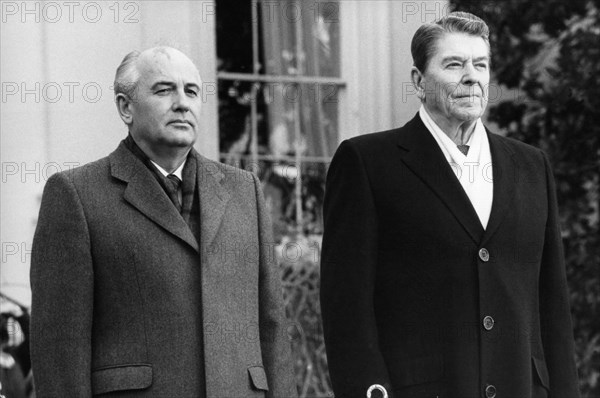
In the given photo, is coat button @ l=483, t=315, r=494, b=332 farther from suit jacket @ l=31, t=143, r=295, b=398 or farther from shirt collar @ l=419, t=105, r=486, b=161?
suit jacket @ l=31, t=143, r=295, b=398

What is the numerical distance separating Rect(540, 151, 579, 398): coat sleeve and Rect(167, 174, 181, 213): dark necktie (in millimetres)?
1268

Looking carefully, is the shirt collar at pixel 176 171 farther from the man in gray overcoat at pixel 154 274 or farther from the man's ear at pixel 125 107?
the man's ear at pixel 125 107

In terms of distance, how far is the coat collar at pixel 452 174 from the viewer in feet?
15.4

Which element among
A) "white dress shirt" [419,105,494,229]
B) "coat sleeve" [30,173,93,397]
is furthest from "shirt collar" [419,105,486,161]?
"coat sleeve" [30,173,93,397]

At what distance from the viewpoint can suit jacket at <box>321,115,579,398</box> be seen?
4617 mm

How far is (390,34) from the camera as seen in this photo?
8430 mm

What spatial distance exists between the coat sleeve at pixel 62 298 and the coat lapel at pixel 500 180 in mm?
1299

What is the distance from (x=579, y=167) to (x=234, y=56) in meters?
2.05

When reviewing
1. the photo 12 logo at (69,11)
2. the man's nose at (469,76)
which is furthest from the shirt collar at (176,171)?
the photo 12 logo at (69,11)

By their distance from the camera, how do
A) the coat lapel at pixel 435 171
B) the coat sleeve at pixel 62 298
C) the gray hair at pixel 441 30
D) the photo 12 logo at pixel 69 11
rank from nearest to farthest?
the coat sleeve at pixel 62 298 → the coat lapel at pixel 435 171 → the gray hair at pixel 441 30 → the photo 12 logo at pixel 69 11

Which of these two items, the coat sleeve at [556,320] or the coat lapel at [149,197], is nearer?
the coat lapel at [149,197]

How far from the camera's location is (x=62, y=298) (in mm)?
4523

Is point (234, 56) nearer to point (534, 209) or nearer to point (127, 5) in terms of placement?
point (127, 5)

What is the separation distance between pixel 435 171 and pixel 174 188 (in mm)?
869
